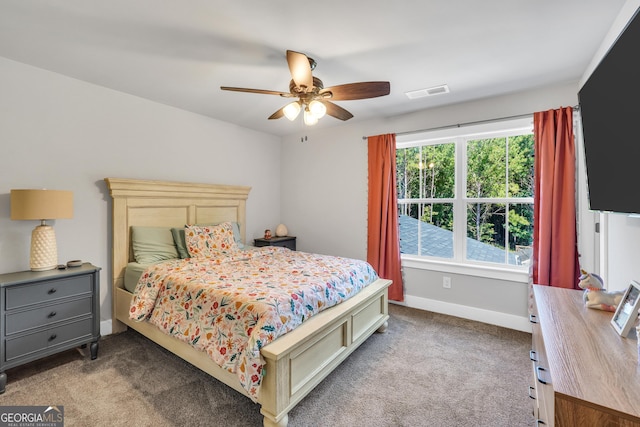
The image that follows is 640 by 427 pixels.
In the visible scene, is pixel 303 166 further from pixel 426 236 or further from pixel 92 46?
pixel 92 46

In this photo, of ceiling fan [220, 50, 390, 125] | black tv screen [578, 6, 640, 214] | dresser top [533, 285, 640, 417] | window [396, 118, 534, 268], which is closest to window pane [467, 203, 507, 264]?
window [396, 118, 534, 268]

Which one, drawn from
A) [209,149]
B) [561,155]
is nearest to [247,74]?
[209,149]

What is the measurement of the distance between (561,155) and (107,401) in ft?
13.6

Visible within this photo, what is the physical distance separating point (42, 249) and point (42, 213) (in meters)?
0.32

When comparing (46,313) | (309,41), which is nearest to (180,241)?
(46,313)

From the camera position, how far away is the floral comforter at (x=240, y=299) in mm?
1691

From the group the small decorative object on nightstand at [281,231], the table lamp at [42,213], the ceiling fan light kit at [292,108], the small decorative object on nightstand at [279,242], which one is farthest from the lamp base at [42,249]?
the small decorative object on nightstand at [281,231]

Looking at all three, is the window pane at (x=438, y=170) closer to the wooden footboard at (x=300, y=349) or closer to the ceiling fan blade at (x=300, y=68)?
the wooden footboard at (x=300, y=349)

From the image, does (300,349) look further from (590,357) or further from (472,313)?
(472,313)

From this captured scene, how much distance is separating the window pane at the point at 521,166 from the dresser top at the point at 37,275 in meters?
4.14

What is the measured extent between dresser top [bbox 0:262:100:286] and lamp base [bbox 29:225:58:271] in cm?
6

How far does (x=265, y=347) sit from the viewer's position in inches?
63.7

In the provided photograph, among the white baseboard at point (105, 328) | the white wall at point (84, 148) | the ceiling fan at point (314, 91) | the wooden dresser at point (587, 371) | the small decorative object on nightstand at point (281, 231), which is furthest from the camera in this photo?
the small decorative object on nightstand at point (281, 231)

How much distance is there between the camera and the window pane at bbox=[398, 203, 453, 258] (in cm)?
353
